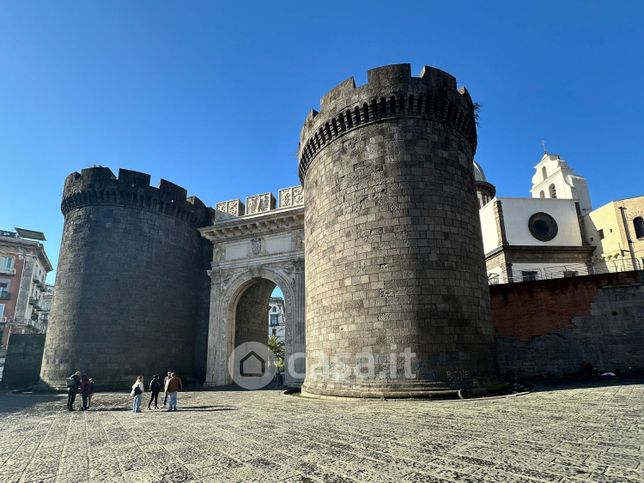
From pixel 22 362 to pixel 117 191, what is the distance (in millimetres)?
11876

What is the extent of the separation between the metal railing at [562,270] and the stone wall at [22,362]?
2875 cm

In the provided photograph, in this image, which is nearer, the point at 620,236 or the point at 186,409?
the point at 186,409

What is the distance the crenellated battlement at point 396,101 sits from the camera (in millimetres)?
12234

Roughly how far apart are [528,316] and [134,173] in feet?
70.1

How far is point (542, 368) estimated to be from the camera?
46.5 ft

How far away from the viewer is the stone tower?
19.5m

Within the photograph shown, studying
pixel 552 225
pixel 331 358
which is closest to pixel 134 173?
pixel 331 358

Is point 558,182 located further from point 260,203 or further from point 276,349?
point 276,349

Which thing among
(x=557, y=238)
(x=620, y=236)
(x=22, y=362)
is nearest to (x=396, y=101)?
(x=557, y=238)

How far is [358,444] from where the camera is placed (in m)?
5.40

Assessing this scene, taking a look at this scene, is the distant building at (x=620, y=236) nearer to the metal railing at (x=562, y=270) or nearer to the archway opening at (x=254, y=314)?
the metal railing at (x=562, y=270)

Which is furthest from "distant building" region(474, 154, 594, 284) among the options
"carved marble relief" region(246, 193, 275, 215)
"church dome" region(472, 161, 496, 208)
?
"carved marble relief" region(246, 193, 275, 215)

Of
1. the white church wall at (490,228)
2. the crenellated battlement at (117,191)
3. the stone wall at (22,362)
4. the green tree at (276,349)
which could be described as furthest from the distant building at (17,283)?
the white church wall at (490,228)

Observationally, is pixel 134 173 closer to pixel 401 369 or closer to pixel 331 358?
pixel 331 358
